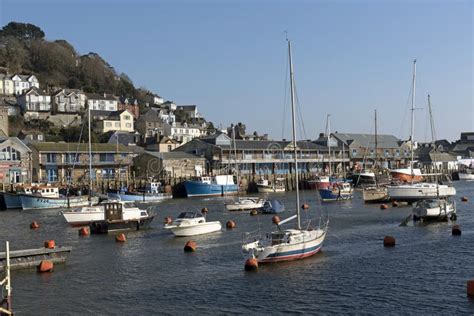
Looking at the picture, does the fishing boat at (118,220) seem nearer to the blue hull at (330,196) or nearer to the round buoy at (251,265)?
the round buoy at (251,265)

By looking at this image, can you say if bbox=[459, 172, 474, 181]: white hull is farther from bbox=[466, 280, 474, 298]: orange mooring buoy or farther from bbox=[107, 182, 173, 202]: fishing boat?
bbox=[466, 280, 474, 298]: orange mooring buoy

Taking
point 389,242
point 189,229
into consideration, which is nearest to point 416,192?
point 389,242

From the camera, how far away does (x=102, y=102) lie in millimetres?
159125

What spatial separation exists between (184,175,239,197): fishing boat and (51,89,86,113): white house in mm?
59744

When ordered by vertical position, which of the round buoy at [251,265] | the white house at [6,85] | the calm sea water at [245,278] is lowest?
the calm sea water at [245,278]

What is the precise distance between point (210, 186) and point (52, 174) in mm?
26104

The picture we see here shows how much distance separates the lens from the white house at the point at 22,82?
154625 millimetres

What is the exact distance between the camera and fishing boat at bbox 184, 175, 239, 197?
99000mm

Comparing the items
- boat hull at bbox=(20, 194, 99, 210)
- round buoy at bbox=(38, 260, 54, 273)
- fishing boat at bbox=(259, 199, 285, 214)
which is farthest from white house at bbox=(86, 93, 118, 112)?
round buoy at bbox=(38, 260, 54, 273)

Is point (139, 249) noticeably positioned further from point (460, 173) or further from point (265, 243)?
point (460, 173)

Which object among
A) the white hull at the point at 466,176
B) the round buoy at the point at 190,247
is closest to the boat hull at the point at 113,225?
the round buoy at the point at 190,247

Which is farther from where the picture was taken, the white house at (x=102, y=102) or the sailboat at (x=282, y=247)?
the white house at (x=102, y=102)

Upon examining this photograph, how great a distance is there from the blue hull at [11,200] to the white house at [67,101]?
70229 mm

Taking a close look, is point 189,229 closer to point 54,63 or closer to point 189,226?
point 189,226
